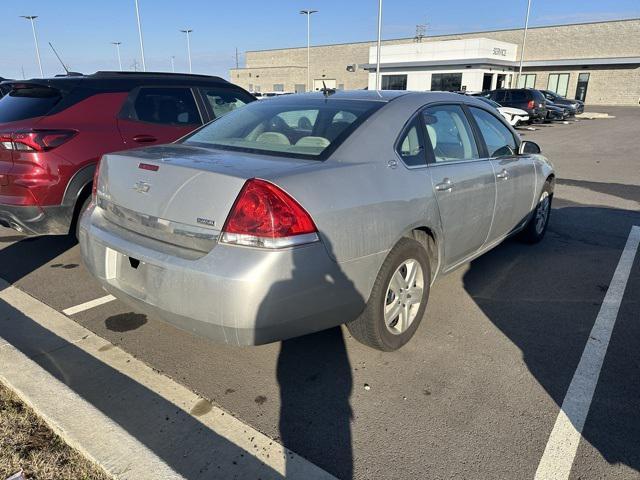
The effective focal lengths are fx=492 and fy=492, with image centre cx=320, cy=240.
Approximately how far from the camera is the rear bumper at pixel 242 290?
7.64 feet

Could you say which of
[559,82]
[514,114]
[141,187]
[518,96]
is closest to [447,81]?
[559,82]

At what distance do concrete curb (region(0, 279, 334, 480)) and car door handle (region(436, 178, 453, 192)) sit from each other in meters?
1.91

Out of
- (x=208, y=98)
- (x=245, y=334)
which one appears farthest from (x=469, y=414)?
(x=208, y=98)

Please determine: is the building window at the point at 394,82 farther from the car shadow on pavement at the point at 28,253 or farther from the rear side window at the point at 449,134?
the rear side window at the point at 449,134

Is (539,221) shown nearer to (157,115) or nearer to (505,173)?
(505,173)

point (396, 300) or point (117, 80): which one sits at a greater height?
point (117, 80)

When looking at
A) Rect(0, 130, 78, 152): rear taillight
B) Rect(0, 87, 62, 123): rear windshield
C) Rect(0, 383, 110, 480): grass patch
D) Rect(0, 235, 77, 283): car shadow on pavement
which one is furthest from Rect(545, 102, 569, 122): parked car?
Rect(0, 383, 110, 480): grass patch

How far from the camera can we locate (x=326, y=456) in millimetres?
2316

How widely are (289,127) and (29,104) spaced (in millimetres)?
2819

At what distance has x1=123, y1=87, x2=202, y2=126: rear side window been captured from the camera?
5082 millimetres

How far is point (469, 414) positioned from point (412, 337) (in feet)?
2.82

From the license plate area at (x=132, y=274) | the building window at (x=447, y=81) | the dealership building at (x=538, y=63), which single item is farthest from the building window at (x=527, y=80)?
the license plate area at (x=132, y=274)

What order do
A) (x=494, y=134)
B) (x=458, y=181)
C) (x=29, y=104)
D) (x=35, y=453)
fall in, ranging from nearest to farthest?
(x=35, y=453) < (x=458, y=181) < (x=494, y=134) < (x=29, y=104)

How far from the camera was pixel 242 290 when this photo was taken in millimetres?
2311
